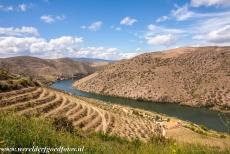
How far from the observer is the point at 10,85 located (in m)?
41.1

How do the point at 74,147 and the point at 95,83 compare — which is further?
the point at 95,83

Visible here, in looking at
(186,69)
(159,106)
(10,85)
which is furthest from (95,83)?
(10,85)

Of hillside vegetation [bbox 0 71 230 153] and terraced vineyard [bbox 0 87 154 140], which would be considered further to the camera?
terraced vineyard [bbox 0 87 154 140]

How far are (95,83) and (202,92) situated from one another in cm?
5881

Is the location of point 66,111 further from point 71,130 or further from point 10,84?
point 71,130

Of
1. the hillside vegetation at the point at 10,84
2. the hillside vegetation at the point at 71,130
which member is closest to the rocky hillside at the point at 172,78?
the hillside vegetation at the point at 71,130

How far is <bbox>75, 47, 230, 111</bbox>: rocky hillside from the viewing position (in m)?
133

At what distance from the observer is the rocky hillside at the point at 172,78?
133 m

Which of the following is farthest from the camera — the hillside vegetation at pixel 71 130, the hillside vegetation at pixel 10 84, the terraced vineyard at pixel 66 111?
the hillside vegetation at pixel 10 84

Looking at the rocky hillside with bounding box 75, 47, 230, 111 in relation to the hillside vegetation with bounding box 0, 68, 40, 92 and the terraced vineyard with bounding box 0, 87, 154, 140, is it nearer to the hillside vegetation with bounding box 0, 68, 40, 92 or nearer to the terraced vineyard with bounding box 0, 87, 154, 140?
the terraced vineyard with bounding box 0, 87, 154, 140

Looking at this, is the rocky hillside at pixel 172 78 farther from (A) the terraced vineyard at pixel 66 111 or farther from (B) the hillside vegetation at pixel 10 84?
(B) the hillside vegetation at pixel 10 84

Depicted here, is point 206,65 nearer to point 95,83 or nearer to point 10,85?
point 95,83

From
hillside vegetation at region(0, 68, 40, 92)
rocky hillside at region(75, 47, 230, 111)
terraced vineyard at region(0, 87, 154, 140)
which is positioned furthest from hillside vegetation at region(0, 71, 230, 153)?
rocky hillside at region(75, 47, 230, 111)

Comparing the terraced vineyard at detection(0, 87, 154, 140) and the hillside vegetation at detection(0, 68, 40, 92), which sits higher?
the hillside vegetation at detection(0, 68, 40, 92)
